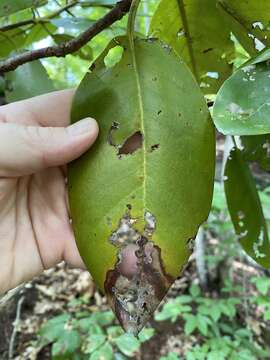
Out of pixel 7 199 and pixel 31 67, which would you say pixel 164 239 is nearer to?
pixel 7 199

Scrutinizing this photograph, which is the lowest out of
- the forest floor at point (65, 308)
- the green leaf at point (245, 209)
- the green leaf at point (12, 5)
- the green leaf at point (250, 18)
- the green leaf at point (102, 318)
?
the forest floor at point (65, 308)

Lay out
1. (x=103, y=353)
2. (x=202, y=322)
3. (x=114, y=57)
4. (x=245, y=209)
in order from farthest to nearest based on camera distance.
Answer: (x=202, y=322) < (x=103, y=353) < (x=245, y=209) < (x=114, y=57)

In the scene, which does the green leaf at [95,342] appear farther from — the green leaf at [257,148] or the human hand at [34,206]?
the green leaf at [257,148]

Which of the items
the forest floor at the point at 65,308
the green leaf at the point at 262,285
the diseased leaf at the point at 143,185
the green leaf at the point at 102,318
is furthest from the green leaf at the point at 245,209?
the forest floor at the point at 65,308

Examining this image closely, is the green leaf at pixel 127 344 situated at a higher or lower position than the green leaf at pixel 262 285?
lower

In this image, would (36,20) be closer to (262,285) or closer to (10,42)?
(10,42)

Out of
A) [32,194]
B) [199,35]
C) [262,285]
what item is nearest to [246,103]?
[199,35]

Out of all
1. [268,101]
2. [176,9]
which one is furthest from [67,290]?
[268,101]
